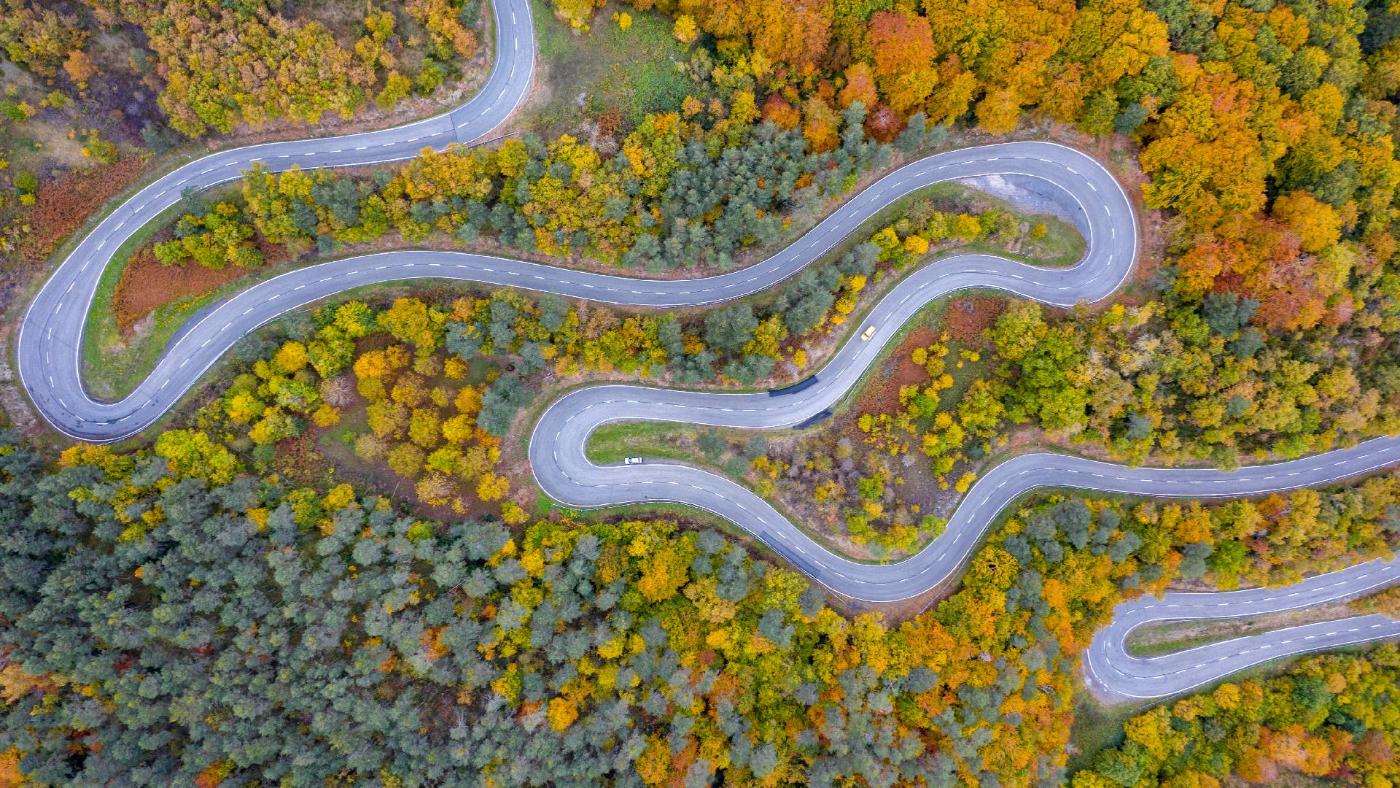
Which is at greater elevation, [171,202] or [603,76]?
[603,76]

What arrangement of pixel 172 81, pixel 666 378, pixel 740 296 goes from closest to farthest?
pixel 172 81 → pixel 740 296 → pixel 666 378

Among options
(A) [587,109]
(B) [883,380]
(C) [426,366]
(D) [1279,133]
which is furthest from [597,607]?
(D) [1279,133]

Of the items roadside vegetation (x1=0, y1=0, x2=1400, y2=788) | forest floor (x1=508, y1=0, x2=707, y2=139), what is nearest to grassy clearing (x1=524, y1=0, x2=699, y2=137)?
forest floor (x1=508, y1=0, x2=707, y2=139)

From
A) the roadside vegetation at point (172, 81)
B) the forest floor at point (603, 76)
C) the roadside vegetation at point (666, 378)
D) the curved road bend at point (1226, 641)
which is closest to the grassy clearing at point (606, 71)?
the forest floor at point (603, 76)

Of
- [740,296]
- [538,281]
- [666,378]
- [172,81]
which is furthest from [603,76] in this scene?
[172,81]

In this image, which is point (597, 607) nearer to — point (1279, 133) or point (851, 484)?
point (851, 484)

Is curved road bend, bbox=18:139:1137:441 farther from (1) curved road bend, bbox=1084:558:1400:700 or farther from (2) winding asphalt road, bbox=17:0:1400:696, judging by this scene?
(1) curved road bend, bbox=1084:558:1400:700

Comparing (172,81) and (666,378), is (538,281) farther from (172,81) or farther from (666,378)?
(172,81)
